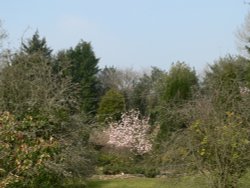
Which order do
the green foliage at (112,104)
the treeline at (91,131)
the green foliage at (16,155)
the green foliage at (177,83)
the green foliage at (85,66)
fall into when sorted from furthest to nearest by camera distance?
the green foliage at (85,66), the green foliage at (112,104), the green foliage at (177,83), the treeline at (91,131), the green foliage at (16,155)

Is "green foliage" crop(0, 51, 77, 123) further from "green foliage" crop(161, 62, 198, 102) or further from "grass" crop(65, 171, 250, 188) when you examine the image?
"green foliage" crop(161, 62, 198, 102)

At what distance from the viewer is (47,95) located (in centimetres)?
1570

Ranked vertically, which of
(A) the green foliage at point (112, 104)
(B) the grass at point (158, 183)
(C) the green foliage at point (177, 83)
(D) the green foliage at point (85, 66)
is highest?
(D) the green foliage at point (85, 66)

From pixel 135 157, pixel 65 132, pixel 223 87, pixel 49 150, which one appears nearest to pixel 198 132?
pixel 223 87

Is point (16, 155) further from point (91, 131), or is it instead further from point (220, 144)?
point (91, 131)

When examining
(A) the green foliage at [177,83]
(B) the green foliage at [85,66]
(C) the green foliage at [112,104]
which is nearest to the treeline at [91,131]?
(A) the green foliage at [177,83]

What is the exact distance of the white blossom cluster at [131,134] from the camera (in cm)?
2744

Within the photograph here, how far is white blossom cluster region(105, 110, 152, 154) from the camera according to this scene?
2744cm

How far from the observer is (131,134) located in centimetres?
2834

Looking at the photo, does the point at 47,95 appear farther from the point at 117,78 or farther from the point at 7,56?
the point at 117,78

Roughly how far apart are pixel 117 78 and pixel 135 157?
25786 millimetres

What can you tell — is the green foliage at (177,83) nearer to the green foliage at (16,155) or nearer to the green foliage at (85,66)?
the green foliage at (16,155)

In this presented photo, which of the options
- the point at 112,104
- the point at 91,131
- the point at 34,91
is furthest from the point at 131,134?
the point at 34,91

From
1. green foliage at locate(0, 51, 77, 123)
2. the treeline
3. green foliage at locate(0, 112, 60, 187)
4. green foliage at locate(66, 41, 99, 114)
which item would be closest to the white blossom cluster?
the treeline
